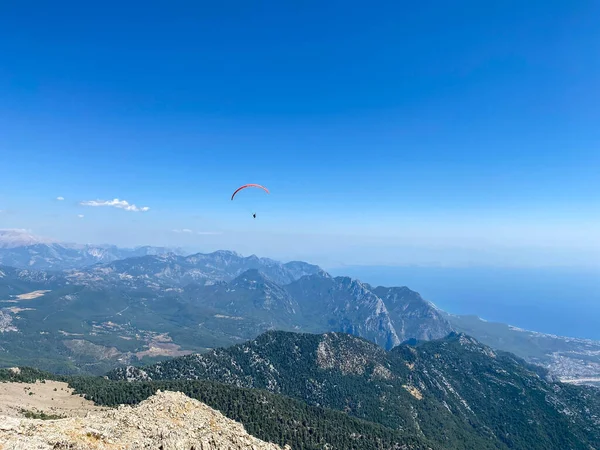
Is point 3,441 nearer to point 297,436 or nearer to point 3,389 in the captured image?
point 3,389

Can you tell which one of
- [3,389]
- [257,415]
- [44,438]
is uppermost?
[44,438]

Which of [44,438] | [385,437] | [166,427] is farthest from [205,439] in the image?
[385,437]

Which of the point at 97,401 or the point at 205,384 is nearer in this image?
the point at 97,401

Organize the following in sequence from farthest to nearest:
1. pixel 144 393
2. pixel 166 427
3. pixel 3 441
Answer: pixel 144 393 → pixel 166 427 → pixel 3 441

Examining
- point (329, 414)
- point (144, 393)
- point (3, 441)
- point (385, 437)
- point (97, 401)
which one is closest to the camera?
point (3, 441)

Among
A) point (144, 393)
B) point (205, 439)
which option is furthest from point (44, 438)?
point (144, 393)

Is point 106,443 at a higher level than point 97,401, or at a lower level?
higher

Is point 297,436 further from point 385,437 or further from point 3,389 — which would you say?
point 3,389
